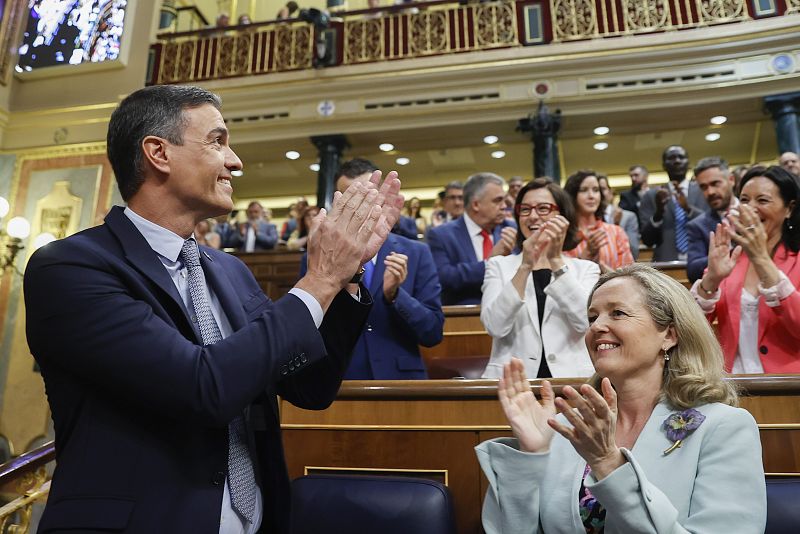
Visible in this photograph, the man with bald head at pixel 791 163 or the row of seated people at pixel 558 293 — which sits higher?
the man with bald head at pixel 791 163

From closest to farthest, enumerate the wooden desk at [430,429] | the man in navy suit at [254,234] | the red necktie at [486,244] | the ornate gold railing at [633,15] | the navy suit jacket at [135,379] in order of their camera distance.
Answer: the navy suit jacket at [135,379]
the wooden desk at [430,429]
the red necktie at [486,244]
the man in navy suit at [254,234]
the ornate gold railing at [633,15]

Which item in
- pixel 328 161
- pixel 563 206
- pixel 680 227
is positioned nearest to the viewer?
pixel 563 206

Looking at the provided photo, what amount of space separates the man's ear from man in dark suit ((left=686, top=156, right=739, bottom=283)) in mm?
2193

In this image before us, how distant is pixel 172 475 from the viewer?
2.65 feet

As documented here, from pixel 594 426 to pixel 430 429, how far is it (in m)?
0.62

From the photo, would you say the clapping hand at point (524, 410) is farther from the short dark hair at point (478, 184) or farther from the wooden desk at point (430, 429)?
the short dark hair at point (478, 184)

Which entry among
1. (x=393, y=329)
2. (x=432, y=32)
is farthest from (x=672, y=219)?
(x=432, y=32)

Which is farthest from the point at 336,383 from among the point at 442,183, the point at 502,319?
the point at 442,183

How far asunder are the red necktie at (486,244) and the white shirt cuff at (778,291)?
132 cm

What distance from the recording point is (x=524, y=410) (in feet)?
3.44

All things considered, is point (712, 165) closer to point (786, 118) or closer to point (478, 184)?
point (478, 184)

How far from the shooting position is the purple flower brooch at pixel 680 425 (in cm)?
105

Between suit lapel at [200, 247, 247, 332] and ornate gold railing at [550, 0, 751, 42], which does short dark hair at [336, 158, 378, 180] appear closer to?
suit lapel at [200, 247, 247, 332]

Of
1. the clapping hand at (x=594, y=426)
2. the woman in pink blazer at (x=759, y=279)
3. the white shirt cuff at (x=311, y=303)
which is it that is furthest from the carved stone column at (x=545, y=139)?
the white shirt cuff at (x=311, y=303)
